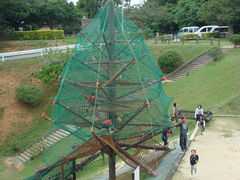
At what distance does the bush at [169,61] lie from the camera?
97.0ft

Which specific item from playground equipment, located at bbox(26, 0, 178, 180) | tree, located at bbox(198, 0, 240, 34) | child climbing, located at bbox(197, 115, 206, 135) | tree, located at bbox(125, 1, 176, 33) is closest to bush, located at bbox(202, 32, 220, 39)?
tree, located at bbox(198, 0, 240, 34)

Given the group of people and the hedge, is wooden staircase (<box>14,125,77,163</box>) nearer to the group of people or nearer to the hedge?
the group of people

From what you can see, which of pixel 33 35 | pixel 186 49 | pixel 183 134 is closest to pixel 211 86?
pixel 186 49

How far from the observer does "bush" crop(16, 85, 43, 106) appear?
943 inches

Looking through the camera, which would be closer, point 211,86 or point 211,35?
point 211,86

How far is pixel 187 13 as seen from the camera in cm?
4903

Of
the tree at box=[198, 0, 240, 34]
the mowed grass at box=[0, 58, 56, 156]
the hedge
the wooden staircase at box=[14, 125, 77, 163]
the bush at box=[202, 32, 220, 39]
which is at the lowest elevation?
the wooden staircase at box=[14, 125, 77, 163]

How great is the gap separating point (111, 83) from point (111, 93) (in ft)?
1.19

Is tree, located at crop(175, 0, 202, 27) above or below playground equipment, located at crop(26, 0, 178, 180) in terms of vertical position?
above

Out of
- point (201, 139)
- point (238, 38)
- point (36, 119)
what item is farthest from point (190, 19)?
point (201, 139)

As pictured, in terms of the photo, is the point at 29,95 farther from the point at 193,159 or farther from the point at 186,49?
the point at 186,49

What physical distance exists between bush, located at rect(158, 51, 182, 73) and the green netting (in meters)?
17.5

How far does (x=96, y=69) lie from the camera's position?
11625 mm

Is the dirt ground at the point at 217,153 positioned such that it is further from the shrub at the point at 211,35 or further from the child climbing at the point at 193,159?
the shrub at the point at 211,35
